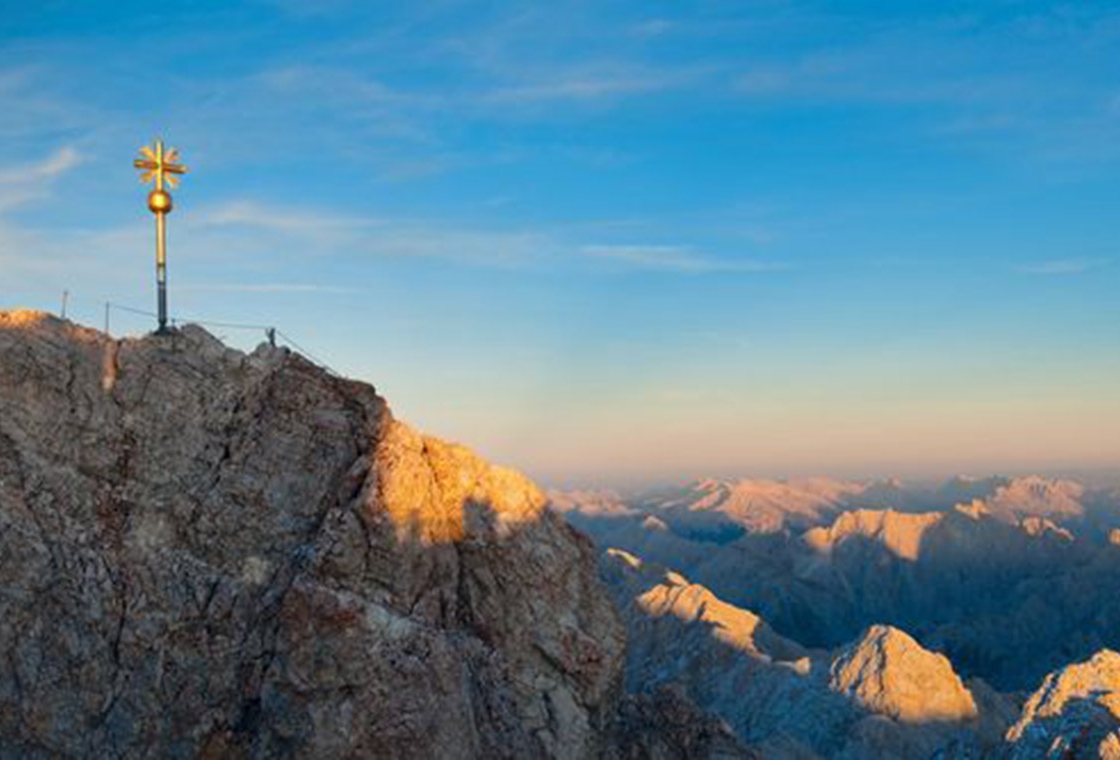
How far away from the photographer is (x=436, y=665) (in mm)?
32750

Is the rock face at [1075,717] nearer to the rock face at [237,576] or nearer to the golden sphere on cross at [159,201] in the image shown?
the rock face at [237,576]

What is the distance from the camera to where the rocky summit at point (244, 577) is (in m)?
29.9

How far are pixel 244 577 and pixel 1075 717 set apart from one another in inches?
2115

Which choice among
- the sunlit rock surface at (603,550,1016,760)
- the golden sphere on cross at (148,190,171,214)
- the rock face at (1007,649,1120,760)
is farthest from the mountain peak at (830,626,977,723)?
the golden sphere on cross at (148,190,171,214)

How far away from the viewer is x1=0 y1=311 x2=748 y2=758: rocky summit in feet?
98.1

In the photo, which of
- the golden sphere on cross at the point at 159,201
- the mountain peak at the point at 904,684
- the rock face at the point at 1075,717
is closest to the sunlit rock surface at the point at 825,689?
the mountain peak at the point at 904,684

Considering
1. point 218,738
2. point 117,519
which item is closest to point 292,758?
point 218,738

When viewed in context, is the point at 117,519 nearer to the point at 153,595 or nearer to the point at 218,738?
the point at 153,595

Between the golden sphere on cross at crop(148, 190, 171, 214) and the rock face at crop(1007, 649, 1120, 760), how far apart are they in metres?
52.7

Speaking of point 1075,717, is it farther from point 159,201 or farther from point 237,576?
point 159,201

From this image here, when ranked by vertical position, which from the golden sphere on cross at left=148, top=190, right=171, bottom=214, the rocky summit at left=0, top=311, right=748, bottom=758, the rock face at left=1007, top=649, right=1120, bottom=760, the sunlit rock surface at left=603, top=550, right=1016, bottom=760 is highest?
the golden sphere on cross at left=148, top=190, right=171, bottom=214

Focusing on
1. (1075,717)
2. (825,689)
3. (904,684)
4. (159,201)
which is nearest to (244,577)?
(159,201)

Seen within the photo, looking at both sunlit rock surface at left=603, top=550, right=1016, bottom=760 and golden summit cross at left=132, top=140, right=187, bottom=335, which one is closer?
golden summit cross at left=132, top=140, right=187, bottom=335

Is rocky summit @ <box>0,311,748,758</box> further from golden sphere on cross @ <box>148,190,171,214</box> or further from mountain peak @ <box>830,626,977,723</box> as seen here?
mountain peak @ <box>830,626,977,723</box>
